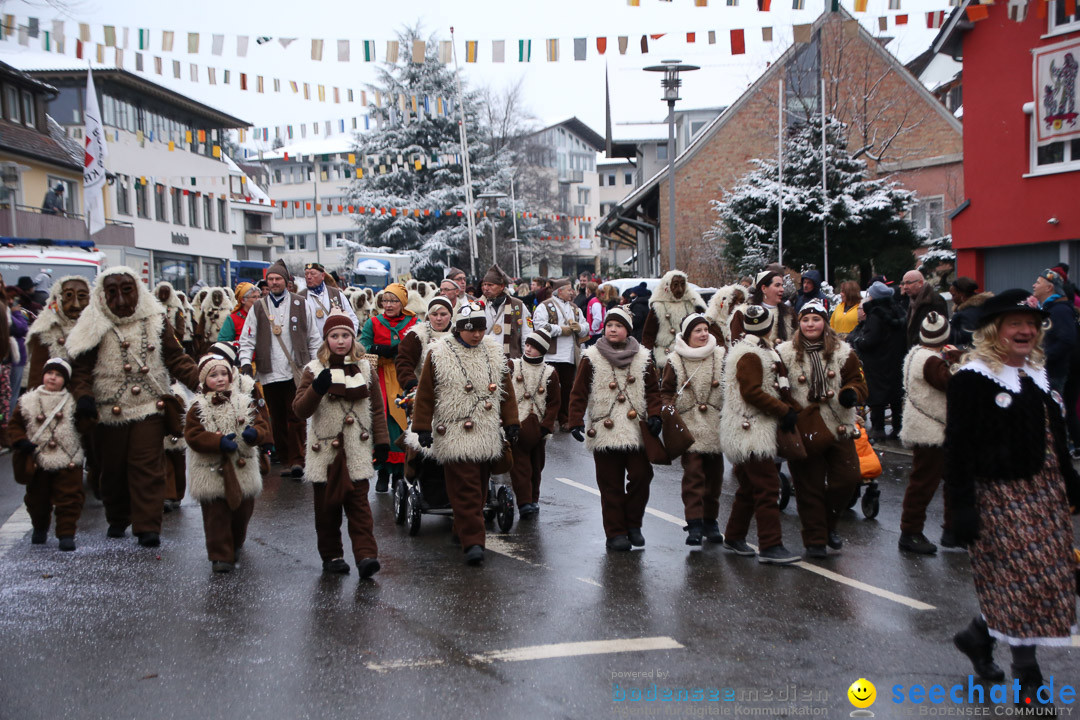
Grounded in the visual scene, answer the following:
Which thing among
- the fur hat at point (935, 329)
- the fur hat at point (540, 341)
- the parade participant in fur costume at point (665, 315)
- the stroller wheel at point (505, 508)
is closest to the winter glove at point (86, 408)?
the stroller wheel at point (505, 508)

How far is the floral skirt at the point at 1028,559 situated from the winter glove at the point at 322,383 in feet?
12.8

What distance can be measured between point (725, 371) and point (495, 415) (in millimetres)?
1632

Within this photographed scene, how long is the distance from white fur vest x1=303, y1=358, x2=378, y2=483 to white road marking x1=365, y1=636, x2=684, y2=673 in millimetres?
1982

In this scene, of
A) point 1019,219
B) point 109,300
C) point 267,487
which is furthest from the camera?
point 1019,219

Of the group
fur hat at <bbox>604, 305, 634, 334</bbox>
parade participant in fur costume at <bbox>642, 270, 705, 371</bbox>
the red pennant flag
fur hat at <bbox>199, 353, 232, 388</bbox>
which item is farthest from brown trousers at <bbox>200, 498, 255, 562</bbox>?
the red pennant flag

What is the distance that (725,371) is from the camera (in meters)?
7.73

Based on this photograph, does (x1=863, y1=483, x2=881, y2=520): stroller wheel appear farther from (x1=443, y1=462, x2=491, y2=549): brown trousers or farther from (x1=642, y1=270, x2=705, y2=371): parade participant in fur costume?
(x1=642, y1=270, x2=705, y2=371): parade participant in fur costume

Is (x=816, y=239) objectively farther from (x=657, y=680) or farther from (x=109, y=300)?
(x=657, y=680)

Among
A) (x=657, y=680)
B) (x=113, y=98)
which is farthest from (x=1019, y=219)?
(x=113, y=98)

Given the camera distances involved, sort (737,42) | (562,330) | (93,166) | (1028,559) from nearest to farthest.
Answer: (1028,559)
(562,330)
(737,42)
(93,166)

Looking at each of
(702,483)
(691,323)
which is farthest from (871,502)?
(691,323)

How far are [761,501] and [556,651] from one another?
2389mm

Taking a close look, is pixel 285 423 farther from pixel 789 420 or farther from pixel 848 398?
pixel 848 398

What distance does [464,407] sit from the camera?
7.52 m
